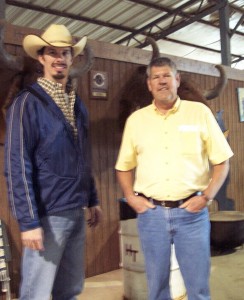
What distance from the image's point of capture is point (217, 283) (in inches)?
127

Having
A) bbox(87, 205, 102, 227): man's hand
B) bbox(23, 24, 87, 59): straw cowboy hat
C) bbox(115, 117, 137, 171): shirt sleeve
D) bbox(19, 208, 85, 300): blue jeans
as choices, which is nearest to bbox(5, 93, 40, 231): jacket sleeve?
bbox(19, 208, 85, 300): blue jeans

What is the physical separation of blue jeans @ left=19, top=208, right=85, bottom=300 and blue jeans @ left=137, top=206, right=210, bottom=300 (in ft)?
1.22

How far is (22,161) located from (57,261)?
487mm

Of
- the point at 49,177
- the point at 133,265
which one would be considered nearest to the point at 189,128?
the point at 49,177

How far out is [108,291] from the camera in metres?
3.16

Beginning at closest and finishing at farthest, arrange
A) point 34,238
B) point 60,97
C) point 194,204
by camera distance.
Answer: point 34,238 → point 60,97 → point 194,204

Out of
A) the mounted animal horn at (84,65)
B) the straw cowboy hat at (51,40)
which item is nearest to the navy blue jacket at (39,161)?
the straw cowboy hat at (51,40)

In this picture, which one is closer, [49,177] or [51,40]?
[49,177]

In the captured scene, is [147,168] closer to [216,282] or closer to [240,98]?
[216,282]

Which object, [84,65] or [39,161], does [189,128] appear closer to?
[39,161]

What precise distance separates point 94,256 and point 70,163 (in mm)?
2122

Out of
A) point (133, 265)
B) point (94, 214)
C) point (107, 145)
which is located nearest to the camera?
point (94, 214)

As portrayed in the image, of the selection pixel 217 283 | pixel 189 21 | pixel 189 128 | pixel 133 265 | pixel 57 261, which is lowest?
pixel 217 283

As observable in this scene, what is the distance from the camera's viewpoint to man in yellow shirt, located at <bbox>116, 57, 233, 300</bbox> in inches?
77.0
